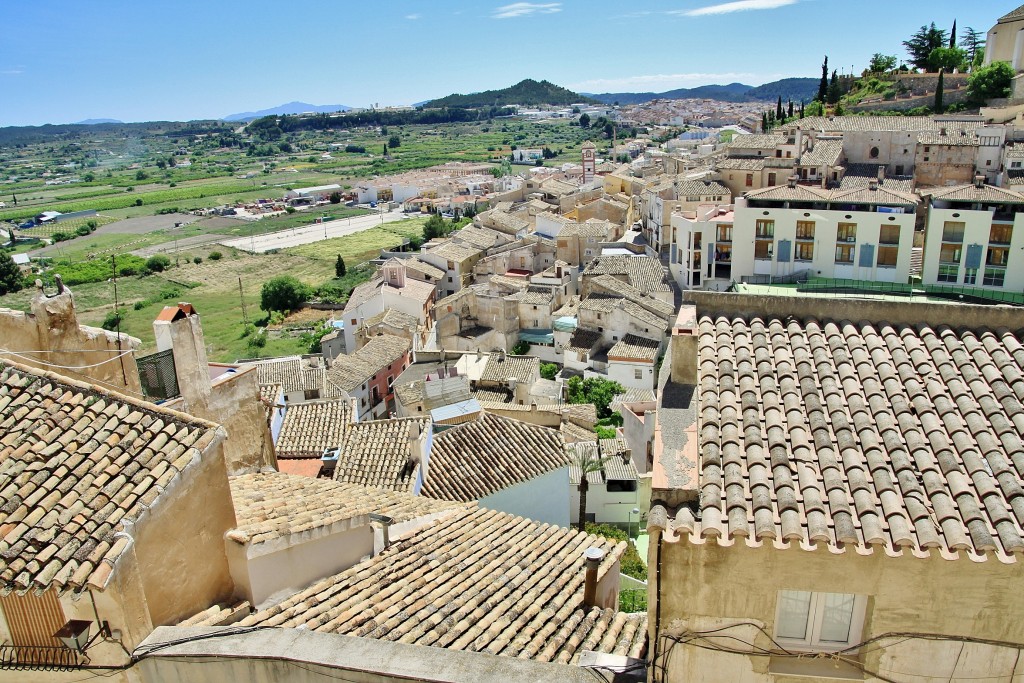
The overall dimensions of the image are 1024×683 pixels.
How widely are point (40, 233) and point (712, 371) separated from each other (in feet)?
337

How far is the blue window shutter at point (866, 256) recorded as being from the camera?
27.1 metres

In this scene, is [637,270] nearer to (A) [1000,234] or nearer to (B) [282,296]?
(A) [1000,234]

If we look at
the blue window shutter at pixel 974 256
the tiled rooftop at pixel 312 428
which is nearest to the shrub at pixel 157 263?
the tiled rooftop at pixel 312 428

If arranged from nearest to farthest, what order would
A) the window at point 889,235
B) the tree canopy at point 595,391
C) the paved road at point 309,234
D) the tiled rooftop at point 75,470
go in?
1. the tiled rooftop at point 75,470
2. the window at point 889,235
3. the tree canopy at point 595,391
4. the paved road at point 309,234

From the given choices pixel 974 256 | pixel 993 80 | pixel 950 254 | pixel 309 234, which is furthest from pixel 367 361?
pixel 309 234

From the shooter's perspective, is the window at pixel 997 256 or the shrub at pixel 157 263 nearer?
the window at pixel 997 256

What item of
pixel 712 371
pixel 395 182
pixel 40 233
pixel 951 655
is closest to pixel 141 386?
pixel 712 371

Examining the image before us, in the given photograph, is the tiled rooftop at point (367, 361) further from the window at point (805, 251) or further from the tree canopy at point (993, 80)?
the tree canopy at point (993, 80)

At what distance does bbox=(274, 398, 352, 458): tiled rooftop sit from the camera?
19.7 m

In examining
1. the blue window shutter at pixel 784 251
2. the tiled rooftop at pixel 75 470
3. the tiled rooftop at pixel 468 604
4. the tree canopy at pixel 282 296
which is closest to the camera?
the tiled rooftop at pixel 75 470

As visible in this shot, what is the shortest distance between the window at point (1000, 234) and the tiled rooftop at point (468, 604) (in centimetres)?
2436

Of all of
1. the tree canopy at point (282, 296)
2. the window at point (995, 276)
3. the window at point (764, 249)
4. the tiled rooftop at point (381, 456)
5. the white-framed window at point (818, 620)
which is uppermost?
the white-framed window at point (818, 620)

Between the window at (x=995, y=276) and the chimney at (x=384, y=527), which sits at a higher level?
the chimney at (x=384, y=527)

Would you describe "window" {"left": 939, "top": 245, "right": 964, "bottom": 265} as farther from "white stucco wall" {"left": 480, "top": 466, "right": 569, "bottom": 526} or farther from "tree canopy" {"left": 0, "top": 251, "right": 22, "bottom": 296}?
"tree canopy" {"left": 0, "top": 251, "right": 22, "bottom": 296}
